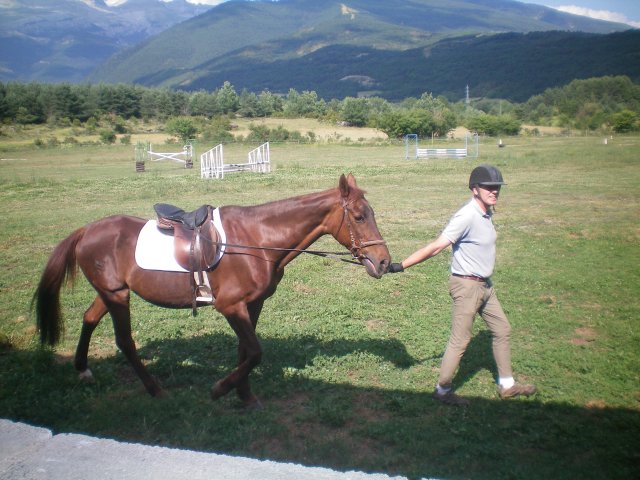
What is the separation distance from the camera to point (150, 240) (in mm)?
5555

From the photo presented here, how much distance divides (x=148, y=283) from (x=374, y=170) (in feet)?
87.2

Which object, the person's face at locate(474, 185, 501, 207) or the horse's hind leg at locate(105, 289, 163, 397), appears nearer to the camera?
the person's face at locate(474, 185, 501, 207)

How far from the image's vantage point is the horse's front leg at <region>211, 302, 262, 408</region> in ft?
17.0

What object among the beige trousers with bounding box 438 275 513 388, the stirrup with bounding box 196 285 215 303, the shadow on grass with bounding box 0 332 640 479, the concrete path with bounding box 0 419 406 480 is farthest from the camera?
the stirrup with bounding box 196 285 215 303

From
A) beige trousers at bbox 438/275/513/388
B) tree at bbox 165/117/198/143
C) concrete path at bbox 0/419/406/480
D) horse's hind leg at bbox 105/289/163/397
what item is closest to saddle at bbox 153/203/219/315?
horse's hind leg at bbox 105/289/163/397

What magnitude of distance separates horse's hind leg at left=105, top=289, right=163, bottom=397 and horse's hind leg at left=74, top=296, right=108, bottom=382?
1.34 feet

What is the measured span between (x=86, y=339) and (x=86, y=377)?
405 millimetres

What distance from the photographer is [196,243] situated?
531 centimetres

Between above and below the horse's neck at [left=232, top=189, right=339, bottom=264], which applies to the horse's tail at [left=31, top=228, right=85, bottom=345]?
below

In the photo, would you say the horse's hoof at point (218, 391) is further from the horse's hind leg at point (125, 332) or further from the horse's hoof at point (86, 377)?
the horse's hoof at point (86, 377)

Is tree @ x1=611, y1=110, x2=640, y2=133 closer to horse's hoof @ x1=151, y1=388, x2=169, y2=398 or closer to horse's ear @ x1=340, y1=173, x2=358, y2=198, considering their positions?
horse's ear @ x1=340, y1=173, x2=358, y2=198

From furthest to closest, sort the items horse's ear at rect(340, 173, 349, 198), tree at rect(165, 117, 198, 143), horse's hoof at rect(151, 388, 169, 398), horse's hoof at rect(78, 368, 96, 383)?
tree at rect(165, 117, 198, 143)
horse's hoof at rect(78, 368, 96, 383)
horse's hoof at rect(151, 388, 169, 398)
horse's ear at rect(340, 173, 349, 198)

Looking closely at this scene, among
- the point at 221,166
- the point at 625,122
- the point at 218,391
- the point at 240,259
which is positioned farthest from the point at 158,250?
the point at 625,122

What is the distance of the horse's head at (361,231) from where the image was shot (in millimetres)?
5023
